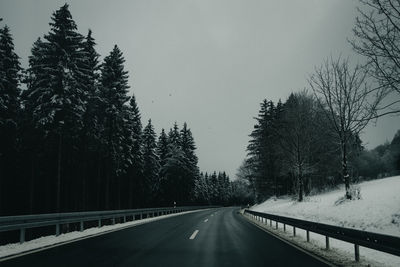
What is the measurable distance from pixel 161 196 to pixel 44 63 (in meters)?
47.4

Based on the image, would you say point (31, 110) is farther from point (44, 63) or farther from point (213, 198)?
point (213, 198)

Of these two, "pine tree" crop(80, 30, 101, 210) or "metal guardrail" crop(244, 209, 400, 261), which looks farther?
"pine tree" crop(80, 30, 101, 210)

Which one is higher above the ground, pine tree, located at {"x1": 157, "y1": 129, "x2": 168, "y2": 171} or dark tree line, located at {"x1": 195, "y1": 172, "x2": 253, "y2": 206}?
pine tree, located at {"x1": 157, "y1": 129, "x2": 168, "y2": 171}

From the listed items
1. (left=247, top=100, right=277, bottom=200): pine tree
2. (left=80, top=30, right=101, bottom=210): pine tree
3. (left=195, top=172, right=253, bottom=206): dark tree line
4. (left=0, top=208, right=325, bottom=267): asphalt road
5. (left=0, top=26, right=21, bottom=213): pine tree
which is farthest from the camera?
(left=195, top=172, right=253, bottom=206): dark tree line

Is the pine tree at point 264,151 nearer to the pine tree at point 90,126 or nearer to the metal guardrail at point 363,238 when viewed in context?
the pine tree at point 90,126

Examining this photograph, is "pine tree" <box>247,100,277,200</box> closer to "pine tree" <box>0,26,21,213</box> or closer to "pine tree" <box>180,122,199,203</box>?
"pine tree" <box>180,122,199,203</box>

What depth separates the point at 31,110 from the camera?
1022 inches

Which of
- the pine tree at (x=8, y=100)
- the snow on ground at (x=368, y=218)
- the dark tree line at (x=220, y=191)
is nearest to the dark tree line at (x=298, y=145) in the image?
the snow on ground at (x=368, y=218)

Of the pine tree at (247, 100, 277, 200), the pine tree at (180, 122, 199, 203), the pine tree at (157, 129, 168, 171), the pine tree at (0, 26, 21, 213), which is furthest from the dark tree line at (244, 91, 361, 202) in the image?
the pine tree at (0, 26, 21, 213)

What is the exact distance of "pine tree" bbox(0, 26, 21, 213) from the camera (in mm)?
25438

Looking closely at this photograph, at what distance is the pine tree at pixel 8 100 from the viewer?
83.5ft

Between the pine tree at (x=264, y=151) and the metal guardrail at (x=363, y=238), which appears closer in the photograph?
the metal guardrail at (x=363, y=238)

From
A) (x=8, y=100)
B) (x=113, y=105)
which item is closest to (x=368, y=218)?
(x=113, y=105)

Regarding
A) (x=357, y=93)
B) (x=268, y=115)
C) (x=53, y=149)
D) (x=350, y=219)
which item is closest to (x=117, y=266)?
(x=350, y=219)
